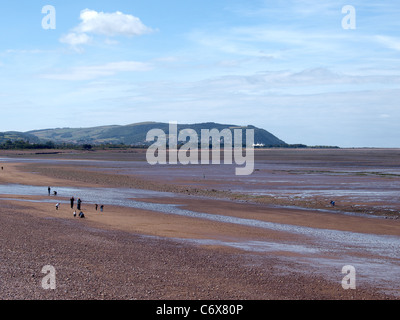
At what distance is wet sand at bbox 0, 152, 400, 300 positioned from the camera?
475 inches

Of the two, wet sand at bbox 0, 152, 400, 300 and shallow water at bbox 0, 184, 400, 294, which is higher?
wet sand at bbox 0, 152, 400, 300

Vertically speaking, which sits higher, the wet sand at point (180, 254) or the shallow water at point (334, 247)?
the wet sand at point (180, 254)

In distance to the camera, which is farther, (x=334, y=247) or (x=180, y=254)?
(x=334, y=247)

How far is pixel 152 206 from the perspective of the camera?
3094 cm

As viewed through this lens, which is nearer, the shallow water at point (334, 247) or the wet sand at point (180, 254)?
the wet sand at point (180, 254)

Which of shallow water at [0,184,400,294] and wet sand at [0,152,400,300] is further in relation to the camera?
shallow water at [0,184,400,294]

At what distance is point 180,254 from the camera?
1633 centimetres

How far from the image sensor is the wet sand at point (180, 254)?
12070mm

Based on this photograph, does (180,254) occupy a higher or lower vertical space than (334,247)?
higher
